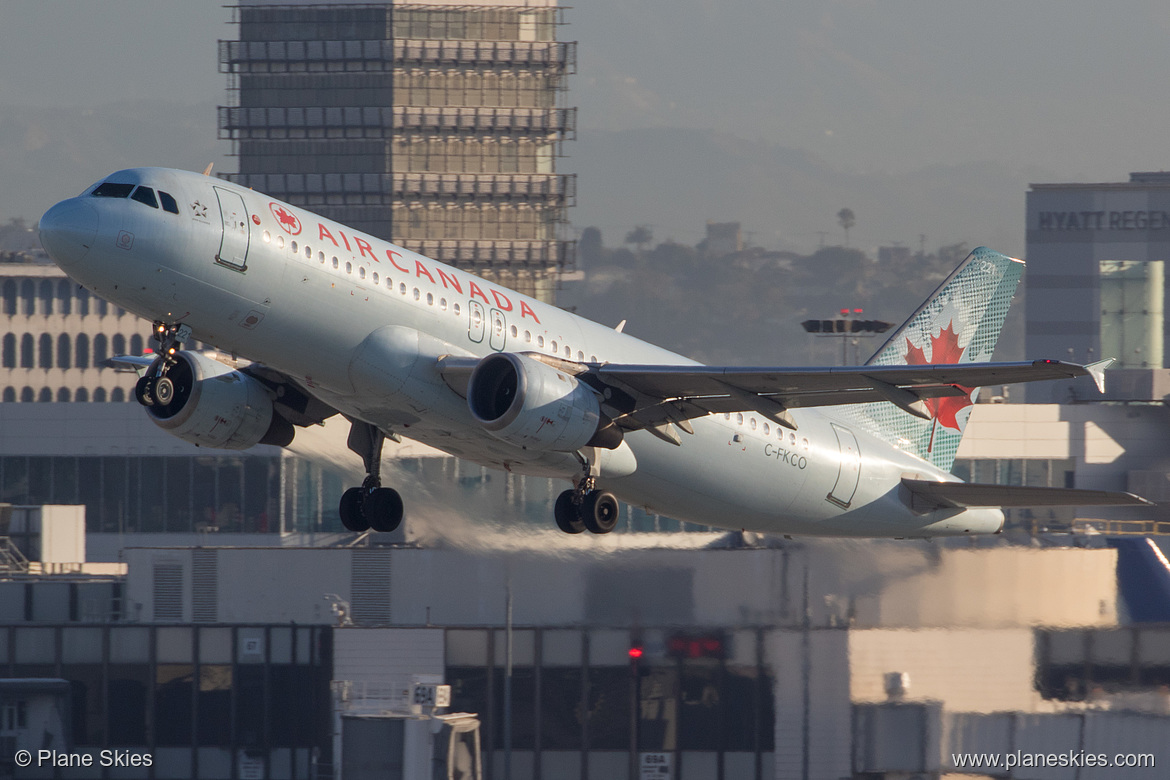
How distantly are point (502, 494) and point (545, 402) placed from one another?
1575cm

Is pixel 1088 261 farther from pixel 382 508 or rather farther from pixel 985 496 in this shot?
pixel 382 508

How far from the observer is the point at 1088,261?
179375 mm

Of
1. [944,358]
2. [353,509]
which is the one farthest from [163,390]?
[944,358]

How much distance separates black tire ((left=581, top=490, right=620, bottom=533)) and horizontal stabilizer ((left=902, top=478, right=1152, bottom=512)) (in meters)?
9.41

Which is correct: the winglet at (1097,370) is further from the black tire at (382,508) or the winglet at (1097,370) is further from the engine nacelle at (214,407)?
the engine nacelle at (214,407)

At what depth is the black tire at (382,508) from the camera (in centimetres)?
3759

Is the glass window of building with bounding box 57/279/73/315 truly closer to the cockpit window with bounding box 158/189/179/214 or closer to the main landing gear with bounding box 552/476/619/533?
the main landing gear with bounding box 552/476/619/533

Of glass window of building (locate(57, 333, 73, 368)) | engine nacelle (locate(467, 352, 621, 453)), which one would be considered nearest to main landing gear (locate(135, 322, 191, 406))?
engine nacelle (locate(467, 352, 621, 453))

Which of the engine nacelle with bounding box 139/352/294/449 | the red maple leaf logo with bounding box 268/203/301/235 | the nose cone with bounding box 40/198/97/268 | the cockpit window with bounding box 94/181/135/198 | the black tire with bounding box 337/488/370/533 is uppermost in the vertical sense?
the cockpit window with bounding box 94/181/135/198

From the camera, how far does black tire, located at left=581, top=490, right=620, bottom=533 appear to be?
34562mm

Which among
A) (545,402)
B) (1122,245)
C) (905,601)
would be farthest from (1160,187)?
(545,402)

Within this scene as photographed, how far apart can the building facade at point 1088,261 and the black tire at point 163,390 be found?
141628 millimetres

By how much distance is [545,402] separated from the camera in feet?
106

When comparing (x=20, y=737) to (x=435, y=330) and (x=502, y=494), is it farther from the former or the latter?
(x=435, y=330)
